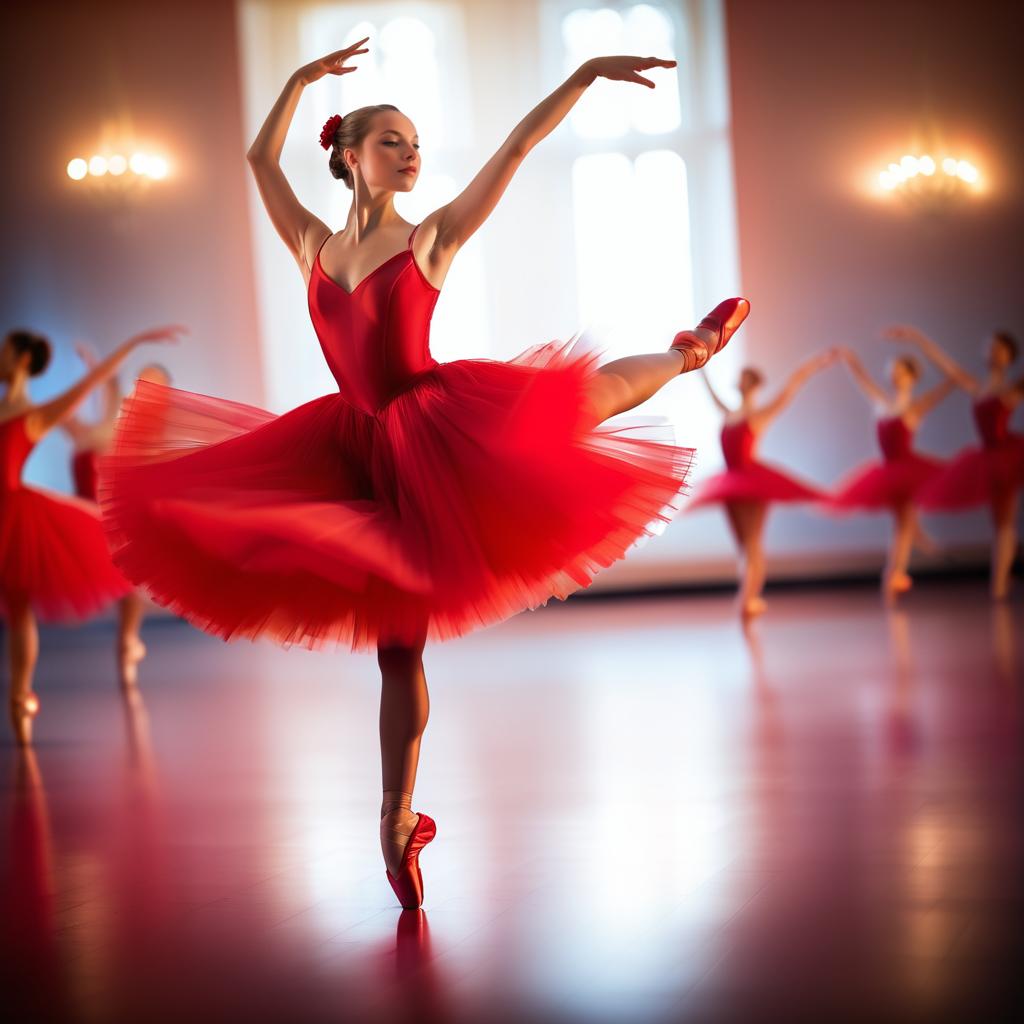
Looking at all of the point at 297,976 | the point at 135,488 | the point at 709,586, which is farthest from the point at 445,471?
the point at 709,586

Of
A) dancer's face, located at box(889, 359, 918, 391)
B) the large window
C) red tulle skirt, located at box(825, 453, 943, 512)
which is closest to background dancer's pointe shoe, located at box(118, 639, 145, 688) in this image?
the large window

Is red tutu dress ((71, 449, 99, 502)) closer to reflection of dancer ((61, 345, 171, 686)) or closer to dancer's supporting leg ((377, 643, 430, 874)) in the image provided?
reflection of dancer ((61, 345, 171, 686))

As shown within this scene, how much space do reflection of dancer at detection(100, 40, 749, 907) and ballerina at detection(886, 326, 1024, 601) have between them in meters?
5.14

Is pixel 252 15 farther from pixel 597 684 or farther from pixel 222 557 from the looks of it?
pixel 222 557

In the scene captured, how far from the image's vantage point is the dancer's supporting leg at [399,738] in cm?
240

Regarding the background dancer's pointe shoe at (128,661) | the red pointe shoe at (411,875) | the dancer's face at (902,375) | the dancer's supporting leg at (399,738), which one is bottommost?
the background dancer's pointe shoe at (128,661)

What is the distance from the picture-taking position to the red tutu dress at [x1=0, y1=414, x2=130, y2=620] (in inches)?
176

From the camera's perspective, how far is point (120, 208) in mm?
8945

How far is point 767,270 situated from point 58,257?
14.3 ft

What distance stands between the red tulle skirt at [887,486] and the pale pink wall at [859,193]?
3.64 feet

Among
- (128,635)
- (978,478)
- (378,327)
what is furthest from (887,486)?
(378,327)

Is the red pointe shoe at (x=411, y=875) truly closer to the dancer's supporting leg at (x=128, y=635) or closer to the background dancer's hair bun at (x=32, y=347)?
the background dancer's hair bun at (x=32, y=347)

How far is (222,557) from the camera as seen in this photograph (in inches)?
86.7

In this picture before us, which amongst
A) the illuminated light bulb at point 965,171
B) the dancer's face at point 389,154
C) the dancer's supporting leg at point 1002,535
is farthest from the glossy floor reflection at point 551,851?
the illuminated light bulb at point 965,171
